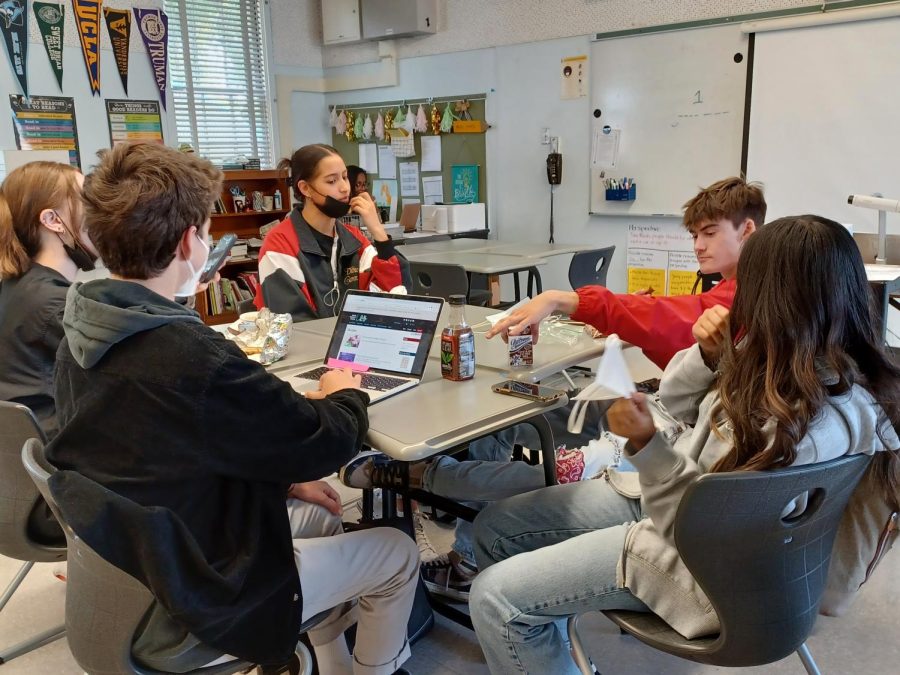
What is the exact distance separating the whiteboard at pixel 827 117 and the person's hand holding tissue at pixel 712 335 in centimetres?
328

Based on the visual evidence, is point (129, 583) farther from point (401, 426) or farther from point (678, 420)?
point (678, 420)

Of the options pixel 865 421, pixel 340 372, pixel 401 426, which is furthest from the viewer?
pixel 340 372

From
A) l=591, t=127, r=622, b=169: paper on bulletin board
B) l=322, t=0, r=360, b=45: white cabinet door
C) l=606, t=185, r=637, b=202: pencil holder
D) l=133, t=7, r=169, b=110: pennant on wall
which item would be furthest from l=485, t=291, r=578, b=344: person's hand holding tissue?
l=322, t=0, r=360, b=45: white cabinet door

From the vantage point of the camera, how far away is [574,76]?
5145 millimetres

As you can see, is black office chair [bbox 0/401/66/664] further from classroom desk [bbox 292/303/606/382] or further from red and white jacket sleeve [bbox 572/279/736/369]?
red and white jacket sleeve [bbox 572/279/736/369]

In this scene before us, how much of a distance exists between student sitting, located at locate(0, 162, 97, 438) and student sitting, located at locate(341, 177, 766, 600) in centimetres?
83

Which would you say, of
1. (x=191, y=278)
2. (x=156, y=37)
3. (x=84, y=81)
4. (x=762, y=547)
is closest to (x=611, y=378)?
(x=762, y=547)

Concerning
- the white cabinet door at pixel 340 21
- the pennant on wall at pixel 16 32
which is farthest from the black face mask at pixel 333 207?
the white cabinet door at pixel 340 21

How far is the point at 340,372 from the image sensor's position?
64.9 inches

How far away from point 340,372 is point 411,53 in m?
5.03

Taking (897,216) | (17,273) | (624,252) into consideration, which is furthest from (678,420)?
(624,252)

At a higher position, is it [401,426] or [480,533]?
[401,426]

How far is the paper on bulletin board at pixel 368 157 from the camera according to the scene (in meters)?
6.48

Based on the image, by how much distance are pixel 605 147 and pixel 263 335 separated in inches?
145
